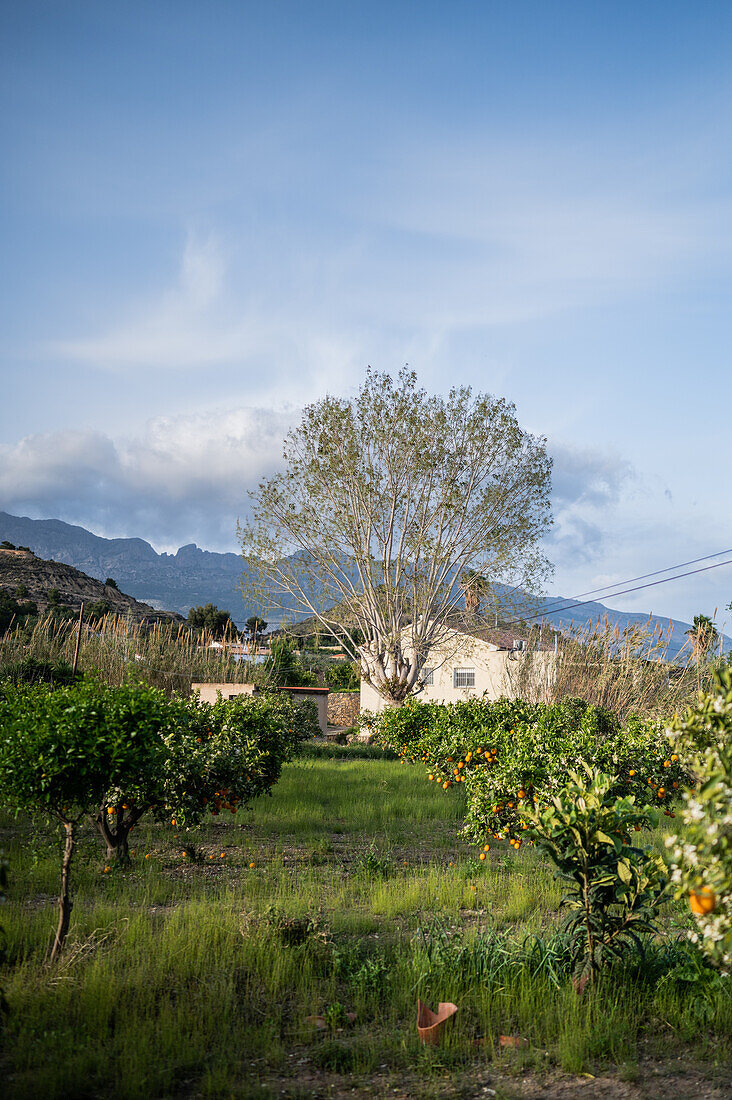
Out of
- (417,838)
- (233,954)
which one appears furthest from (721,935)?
(417,838)

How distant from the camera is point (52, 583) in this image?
185ft

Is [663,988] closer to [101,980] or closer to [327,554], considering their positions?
[101,980]

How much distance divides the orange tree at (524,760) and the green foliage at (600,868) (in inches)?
14.9

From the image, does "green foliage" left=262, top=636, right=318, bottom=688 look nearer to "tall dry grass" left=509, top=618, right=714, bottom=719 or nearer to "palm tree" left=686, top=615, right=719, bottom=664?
"tall dry grass" left=509, top=618, right=714, bottom=719

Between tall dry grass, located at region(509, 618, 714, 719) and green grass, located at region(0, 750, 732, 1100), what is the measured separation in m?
11.4

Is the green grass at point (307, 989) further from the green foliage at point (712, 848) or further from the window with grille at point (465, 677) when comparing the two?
the window with grille at point (465, 677)

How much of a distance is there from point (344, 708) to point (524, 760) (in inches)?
1152

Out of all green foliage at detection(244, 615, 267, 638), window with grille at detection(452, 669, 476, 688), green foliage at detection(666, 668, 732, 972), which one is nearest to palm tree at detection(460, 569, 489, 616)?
window with grille at detection(452, 669, 476, 688)

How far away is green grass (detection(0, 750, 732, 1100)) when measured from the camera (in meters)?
3.54

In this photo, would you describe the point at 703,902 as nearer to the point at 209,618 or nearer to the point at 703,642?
the point at 703,642

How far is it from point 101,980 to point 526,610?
19024mm

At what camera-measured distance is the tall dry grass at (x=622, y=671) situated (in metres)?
17.0

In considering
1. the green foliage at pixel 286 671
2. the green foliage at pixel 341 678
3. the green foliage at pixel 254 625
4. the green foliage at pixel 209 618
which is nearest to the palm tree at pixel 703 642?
the green foliage at pixel 286 671

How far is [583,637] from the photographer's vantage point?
18.6 metres
